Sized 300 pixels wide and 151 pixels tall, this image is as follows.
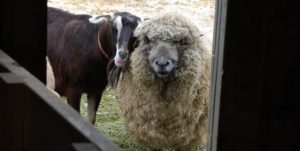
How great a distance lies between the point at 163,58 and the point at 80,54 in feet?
6.73

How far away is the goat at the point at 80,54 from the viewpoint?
870 centimetres

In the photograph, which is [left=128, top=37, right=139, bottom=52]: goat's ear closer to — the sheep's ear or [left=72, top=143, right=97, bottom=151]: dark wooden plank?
the sheep's ear

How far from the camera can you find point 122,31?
26.0 ft

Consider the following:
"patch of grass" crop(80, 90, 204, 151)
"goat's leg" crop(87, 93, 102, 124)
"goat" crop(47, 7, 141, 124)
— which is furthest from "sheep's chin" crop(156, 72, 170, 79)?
"goat's leg" crop(87, 93, 102, 124)

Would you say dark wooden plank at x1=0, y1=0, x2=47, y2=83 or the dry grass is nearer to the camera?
dark wooden plank at x1=0, y1=0, x2=47, y2=83

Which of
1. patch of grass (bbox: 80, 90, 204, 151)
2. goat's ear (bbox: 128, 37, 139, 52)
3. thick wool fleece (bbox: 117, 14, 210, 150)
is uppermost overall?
goat's ear (bbox: 128, 37, 139, 52)

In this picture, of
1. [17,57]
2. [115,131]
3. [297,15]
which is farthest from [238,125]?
[115,131]

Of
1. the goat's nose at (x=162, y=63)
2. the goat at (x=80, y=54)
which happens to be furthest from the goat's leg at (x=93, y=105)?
the goat's nose at (x=162, y=63)

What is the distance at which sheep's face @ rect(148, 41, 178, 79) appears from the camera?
22.9 feet

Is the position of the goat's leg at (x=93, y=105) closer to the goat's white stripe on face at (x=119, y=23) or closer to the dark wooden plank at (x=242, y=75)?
the goat's white stripe on face at (x=119, y=23)

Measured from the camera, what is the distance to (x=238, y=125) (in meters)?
1.74

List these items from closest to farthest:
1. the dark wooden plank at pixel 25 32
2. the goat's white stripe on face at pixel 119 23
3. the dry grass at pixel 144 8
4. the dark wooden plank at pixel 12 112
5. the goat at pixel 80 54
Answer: the dark wooden plank at pixel 12 112
the dark wooden plank at pixel 25 32
the goat's white stripe on face at pixel 119 23
the goat at pixel 80 54
the dry grass at pixel 144 8

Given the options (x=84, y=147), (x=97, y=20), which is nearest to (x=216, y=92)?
(x=84, y=147)

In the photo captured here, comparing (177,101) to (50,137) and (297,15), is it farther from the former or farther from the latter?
(50,137)
